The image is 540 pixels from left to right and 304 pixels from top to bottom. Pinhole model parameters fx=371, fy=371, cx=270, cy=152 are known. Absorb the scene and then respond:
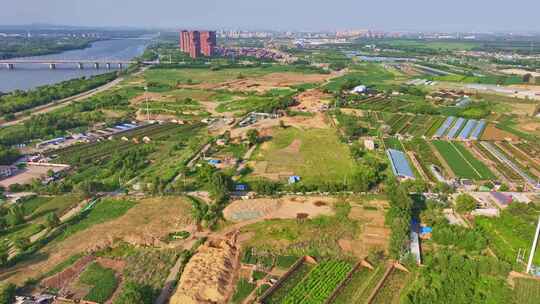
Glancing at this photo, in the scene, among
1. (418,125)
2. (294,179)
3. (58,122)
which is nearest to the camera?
(294,179)

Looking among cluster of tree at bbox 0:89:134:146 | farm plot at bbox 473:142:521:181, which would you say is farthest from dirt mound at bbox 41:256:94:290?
farm plot at bbox 473:142:521:181

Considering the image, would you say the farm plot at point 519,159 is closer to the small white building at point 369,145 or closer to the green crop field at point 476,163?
the green crop field at point 476,163

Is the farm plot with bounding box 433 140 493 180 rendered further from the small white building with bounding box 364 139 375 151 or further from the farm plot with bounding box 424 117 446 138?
the small white building with bounding box 364 139 375 151

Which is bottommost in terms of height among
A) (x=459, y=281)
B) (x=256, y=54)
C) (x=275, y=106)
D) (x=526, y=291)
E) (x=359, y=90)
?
(x=526, y=291)

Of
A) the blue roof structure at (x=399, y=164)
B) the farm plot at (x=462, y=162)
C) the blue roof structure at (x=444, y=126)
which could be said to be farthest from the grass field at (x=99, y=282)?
the blue roof structure at (x=444, y=126)

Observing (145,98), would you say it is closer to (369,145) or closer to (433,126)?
(369,145)

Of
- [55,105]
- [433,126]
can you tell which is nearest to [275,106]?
[433,126]

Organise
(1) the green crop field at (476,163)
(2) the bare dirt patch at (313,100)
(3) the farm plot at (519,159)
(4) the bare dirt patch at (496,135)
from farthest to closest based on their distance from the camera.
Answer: (2) the bare dirt patch at (313,100)
(4) the bare dirt patch at (496,135)
(3) the farm plot at (519,159)
(1) the green crop field at (476,163)

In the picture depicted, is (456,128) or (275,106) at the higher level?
(275,106)
